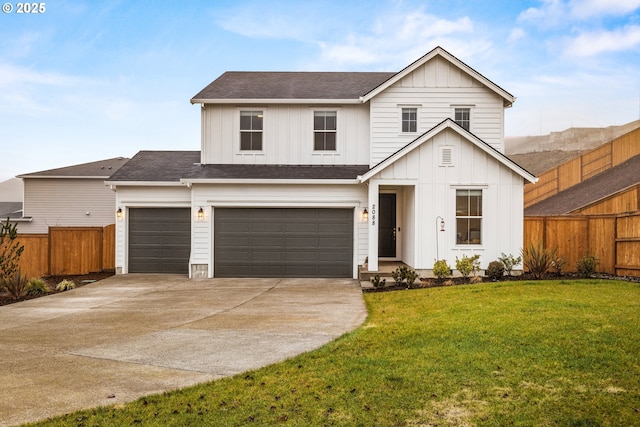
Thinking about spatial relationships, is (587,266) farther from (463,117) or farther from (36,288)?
(36,288)

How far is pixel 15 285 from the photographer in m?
13.1

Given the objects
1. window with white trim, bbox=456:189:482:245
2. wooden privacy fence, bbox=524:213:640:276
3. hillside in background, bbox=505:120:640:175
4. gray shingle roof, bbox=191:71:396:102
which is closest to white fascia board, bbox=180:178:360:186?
gray shingle roof, bbox=191:71:396:102

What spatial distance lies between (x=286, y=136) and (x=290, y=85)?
96.0 inches

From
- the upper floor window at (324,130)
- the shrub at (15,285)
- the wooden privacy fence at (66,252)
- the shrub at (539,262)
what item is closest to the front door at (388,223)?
the upper floor window at (324,130)

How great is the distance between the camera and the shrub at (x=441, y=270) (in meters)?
14.1

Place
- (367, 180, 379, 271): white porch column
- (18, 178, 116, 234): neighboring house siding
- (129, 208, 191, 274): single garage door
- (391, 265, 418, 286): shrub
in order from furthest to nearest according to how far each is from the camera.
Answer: (18, 178, 116, 234): neighboring house siding < (129, 208, 191, 274): single garage door < (367, 180, 379, 271): white porch column < (391, 265, 418, 286): shrub

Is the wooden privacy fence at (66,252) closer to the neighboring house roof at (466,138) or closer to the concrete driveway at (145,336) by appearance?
the concrete driveway at (145,336)

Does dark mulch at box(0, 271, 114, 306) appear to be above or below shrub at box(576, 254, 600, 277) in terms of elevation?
below

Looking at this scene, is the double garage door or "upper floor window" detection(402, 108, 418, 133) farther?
"upper floor window" detection(402, 108, 418, 133)

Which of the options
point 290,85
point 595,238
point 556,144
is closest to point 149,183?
point 290,85

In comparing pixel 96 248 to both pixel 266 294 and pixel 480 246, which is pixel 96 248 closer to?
pixel 266 294

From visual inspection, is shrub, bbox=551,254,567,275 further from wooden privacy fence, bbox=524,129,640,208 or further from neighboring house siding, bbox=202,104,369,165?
wooden privacy fence, bbox=524,129,640,208

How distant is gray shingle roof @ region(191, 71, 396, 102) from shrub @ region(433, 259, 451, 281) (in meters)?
7.03

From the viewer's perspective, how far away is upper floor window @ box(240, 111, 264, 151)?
711 inches
